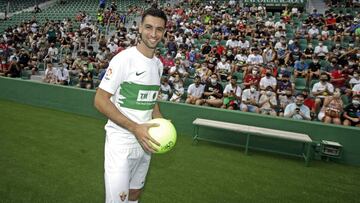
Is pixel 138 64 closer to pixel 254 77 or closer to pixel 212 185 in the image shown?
pixel 212 185

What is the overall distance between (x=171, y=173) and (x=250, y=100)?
4755mm

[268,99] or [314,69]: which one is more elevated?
[314,69]

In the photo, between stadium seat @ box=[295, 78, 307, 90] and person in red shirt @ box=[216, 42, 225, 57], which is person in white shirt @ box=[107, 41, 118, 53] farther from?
stadium seat @ box=[295, 78, 307, 90]

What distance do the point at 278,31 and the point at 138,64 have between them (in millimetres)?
14173

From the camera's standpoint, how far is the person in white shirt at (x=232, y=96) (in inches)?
373

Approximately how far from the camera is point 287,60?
12922 millimetres

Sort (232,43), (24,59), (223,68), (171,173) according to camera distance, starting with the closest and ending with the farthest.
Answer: (171,173) → (223,68) → (232,43) → (24,59)

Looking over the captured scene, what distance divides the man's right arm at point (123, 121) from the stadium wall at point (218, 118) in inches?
242

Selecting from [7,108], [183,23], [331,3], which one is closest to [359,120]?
[7,108]

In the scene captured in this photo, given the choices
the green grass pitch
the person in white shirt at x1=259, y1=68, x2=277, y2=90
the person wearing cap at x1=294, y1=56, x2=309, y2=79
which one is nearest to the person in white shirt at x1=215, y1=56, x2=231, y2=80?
the person in white shirt at x1=259, y1=68, x2=277, y2=90

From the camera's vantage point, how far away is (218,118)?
Answer: 869 centimetres

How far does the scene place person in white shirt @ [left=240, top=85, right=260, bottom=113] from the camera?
951 centimetres

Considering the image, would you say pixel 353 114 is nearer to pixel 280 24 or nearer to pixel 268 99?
pixel 268 99

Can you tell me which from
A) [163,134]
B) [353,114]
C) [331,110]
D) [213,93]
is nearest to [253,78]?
[213,93]
